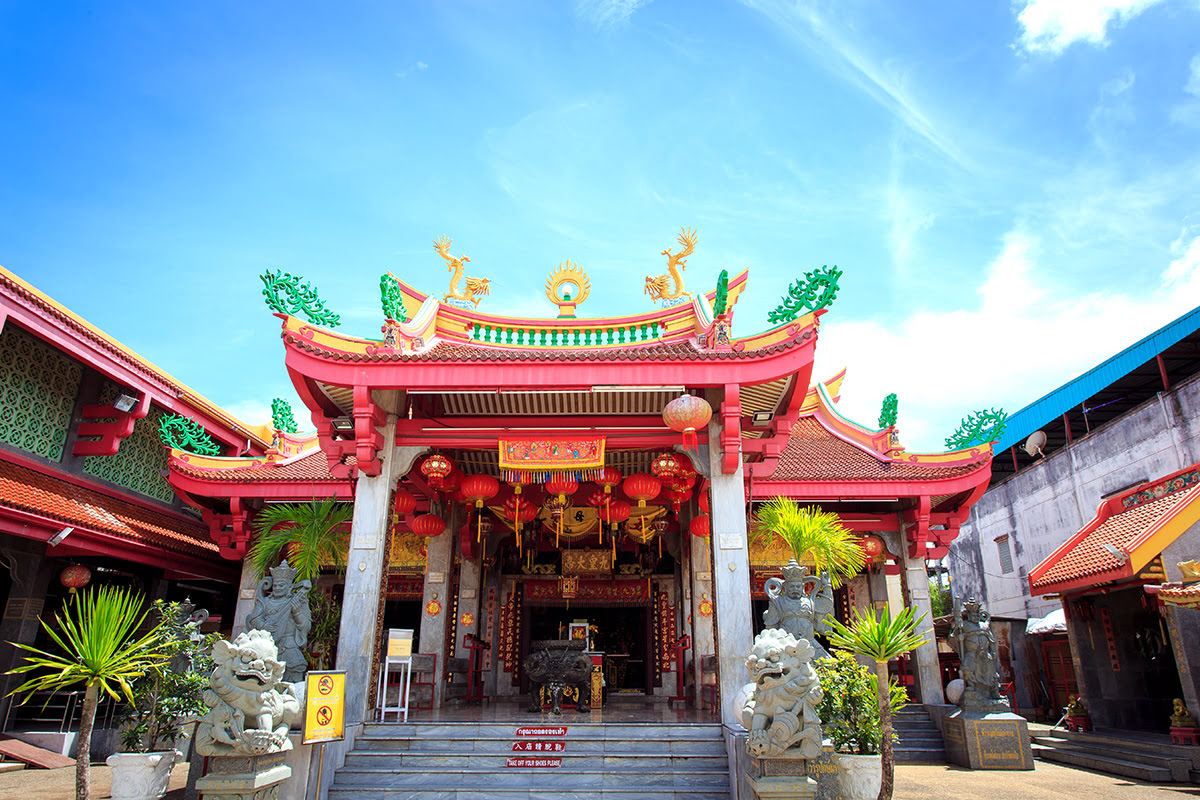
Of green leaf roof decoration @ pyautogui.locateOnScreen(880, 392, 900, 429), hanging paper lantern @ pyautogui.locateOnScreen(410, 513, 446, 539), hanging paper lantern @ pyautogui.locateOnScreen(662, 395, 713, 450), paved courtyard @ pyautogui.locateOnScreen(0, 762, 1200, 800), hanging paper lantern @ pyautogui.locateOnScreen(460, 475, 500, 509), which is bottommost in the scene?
paved courtyard @ pyautogui.locateOnScreen(0, 762, 1200, 800)

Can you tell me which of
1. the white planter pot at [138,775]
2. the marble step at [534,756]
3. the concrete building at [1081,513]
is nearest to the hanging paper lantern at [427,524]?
the marble step at [534,756]

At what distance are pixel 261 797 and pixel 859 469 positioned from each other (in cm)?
1085

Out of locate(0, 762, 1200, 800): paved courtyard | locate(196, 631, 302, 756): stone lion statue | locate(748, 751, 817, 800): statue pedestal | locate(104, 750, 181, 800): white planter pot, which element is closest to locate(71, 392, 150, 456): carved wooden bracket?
locate(0, 762, 1200, 800): paved courtyard

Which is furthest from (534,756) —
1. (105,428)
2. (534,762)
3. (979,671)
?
(105,428)

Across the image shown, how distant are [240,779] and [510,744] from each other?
2.94m

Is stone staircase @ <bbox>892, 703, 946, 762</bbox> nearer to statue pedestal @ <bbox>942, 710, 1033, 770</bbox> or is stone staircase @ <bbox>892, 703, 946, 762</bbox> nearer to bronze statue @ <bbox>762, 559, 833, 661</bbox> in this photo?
statue pedestal @ <bbox>942, 710, 1033, 770</bbox>

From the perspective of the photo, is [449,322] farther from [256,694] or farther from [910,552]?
[910,552]

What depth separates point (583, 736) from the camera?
7719 mm

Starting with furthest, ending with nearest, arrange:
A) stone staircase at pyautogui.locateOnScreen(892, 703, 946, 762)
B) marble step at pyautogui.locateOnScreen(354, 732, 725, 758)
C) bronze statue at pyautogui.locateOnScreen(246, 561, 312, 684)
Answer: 1. stone staircase at pyautogui.locateOnScreen(892, 703, 946, 762)
2. bronze statue at pyautogui.locateOnScreen(246, 561, 312, 684)
3. marble step at pyautogui.locateOnScreen(354, 732, 725, 758)

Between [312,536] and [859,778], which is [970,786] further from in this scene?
[312,536]

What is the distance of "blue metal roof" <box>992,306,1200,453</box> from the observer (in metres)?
17.1

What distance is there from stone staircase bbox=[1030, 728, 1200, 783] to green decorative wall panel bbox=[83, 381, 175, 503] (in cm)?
1675

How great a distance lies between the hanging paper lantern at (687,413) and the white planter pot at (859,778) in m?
4.08

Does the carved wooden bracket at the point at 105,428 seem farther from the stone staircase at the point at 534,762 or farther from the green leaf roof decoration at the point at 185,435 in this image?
the stone staircase at the point at 534,762
